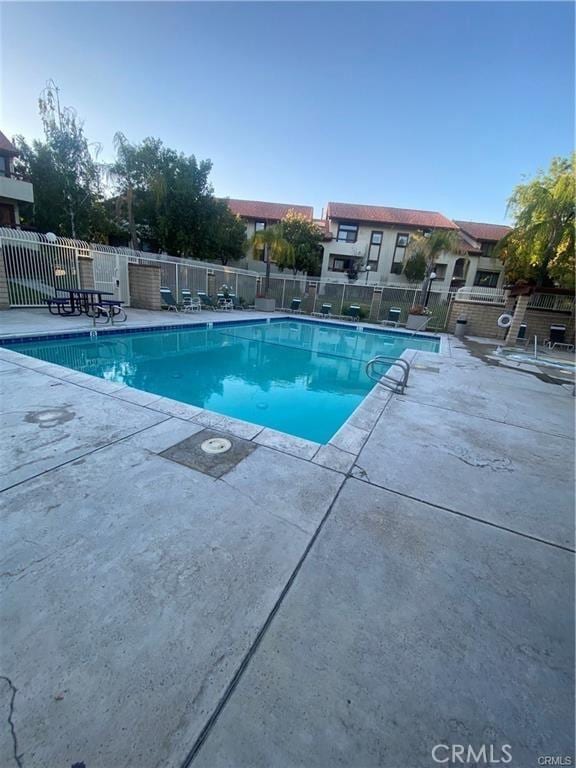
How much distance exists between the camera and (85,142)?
18000 millimetres

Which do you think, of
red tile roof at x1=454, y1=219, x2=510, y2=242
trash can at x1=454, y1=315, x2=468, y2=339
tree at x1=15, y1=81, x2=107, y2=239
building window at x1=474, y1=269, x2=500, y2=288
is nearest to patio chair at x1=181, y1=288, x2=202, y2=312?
tree at x1=15, y1=81, x2=107, y2=239

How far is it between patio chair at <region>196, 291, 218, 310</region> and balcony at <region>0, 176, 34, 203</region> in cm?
1016

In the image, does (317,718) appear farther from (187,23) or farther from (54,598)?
(187,23)

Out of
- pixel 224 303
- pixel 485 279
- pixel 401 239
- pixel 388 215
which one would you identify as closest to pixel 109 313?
pixel 224 303

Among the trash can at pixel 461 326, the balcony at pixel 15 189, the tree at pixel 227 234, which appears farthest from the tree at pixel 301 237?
the balcony at pixel 15 189

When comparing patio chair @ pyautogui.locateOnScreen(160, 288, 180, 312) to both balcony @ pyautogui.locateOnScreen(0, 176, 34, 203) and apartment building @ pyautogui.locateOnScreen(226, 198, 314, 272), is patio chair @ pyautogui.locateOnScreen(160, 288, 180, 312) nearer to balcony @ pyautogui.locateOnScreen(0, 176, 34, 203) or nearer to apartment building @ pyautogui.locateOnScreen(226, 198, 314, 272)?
balcony @ pyautogui.locateOnScreen(0, 176, 34, 203)

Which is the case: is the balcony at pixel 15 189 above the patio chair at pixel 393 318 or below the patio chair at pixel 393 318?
above

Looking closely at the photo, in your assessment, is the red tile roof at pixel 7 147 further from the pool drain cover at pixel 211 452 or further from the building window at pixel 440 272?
the building window at pixel 440 272

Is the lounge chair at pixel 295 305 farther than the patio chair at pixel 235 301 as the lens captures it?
Yes

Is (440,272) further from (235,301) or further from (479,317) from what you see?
(235,301)

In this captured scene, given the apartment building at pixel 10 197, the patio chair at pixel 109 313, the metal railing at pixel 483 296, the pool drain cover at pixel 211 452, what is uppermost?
the apartment building at pixel 10 197

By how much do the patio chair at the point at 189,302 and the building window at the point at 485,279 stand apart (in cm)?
2349

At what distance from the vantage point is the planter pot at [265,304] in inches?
707

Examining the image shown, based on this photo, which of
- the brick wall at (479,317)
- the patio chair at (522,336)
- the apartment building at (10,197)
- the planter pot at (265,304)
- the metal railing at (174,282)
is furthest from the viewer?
the planter pot at (265,304)
